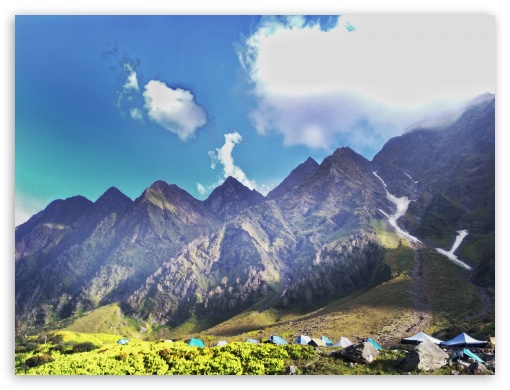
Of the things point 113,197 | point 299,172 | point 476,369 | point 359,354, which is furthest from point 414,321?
point 113,197

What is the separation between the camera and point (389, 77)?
73.5 ft

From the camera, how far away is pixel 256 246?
438 ft

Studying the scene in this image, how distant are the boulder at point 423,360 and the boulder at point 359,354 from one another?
3.98 feet

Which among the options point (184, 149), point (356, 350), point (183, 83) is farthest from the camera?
point (184, 149)

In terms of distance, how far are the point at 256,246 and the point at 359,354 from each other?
383ft

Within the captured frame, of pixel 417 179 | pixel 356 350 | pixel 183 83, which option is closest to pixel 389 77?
pixel 183 83

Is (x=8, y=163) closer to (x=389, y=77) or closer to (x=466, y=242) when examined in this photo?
(x=389, y=77)

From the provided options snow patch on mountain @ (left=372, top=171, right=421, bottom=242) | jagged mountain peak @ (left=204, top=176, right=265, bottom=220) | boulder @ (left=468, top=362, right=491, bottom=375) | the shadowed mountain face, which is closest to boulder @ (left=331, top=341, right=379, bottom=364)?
boulder @ (left=468, top=362, right=491, bottom=375)

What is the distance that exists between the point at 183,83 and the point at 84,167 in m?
7.82

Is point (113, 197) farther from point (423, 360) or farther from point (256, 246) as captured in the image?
point (256, 246)

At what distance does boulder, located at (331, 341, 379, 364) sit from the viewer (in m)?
17.4

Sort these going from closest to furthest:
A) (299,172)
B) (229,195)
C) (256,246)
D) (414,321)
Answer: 1. (414,321)
2. (299,172)
3. (229,195)
4. (256,246)

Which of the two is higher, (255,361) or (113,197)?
(113,197)

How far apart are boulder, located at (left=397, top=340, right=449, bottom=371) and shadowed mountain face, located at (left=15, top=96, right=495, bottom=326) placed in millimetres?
79006
